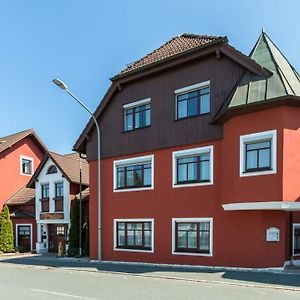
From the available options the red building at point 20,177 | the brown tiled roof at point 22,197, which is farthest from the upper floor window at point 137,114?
the brown tiled roof at point 22,197

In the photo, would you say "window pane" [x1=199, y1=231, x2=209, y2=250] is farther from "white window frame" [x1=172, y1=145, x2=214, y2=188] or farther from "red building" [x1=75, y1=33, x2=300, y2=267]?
"white window frame" [x1=172, y1=145, x2=214, y2=188]

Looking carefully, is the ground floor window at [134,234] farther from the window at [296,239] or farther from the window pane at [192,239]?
the window at [296,239]

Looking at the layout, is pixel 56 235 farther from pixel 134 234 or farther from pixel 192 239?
pixel 192 239

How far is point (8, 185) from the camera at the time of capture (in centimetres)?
3288

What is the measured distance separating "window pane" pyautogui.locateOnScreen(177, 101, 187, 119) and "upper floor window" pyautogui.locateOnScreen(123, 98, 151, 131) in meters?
1.79

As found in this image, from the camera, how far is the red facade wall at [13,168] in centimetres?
3253

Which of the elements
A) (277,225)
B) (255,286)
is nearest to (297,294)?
(255,286)

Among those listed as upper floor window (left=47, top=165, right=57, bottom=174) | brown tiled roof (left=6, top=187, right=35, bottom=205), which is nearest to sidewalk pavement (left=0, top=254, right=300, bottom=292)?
upper floor window (left=47, top=165, right=57, bottom=174)

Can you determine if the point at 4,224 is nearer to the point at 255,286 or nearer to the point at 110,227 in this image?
the point at 110,227

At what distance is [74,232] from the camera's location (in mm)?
24844

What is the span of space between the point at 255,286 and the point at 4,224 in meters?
23.1

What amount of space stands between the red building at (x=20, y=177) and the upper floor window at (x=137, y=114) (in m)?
13.8

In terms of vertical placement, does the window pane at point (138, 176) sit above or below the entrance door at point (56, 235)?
above

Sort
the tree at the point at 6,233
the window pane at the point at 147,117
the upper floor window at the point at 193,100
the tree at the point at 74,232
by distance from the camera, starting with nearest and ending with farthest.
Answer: the upper floor window at the point at 193,100
the window pane at the point at 147,117
the tree at the point at 74,232
the tree at the point at 6,233
